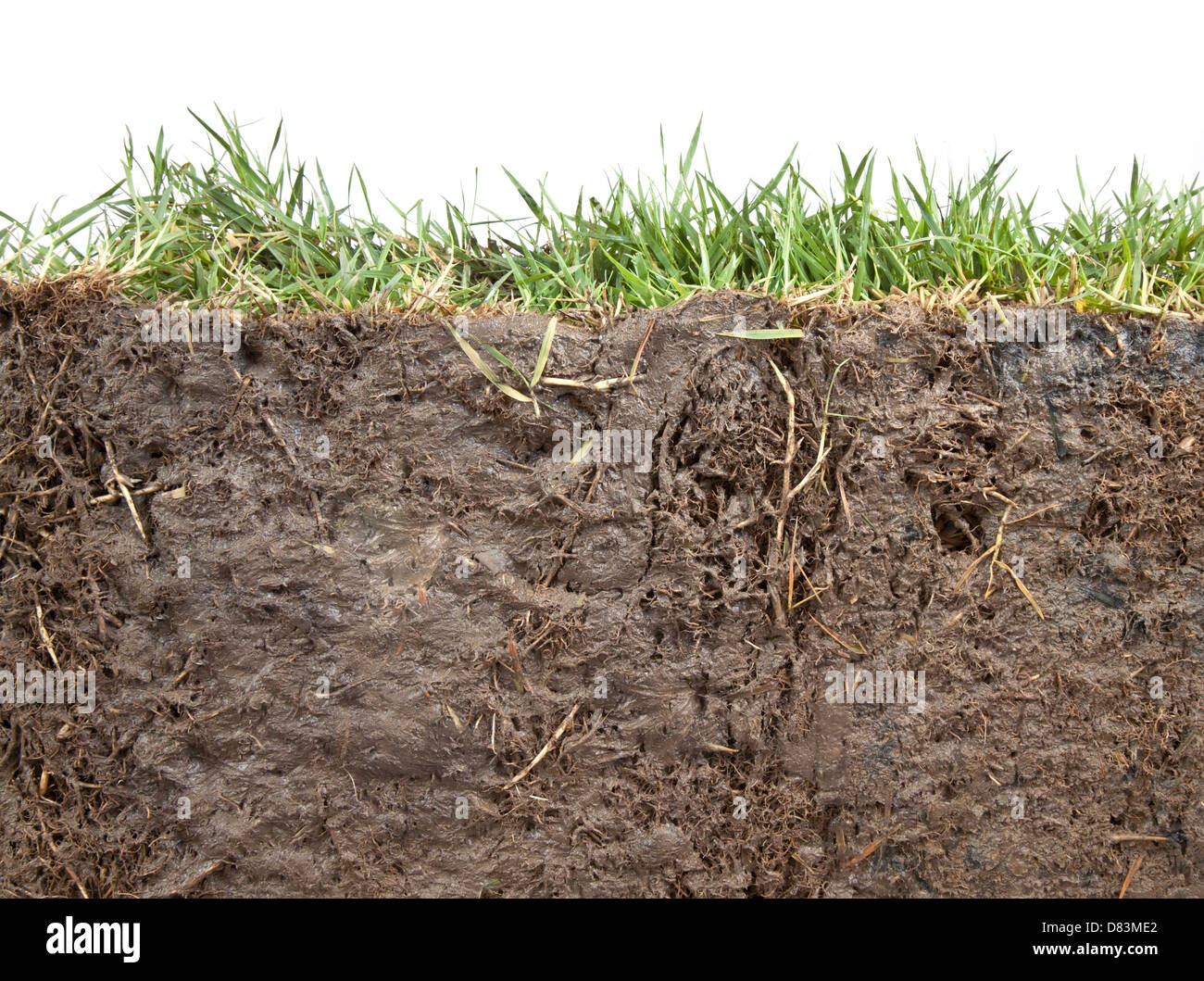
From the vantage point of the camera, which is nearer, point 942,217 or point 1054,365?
point 1054,365

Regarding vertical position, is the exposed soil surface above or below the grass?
below

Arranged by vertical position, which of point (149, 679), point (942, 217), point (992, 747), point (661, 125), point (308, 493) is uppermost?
point (661, 125)

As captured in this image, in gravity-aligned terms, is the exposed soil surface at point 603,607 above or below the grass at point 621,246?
below

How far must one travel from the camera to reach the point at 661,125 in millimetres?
2299

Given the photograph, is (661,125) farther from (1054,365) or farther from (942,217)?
(1054,365)

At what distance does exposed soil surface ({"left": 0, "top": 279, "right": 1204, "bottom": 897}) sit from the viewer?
6.45 ft

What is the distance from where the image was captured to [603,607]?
Answer: 197 centimetres

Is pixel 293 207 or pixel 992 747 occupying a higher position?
pixel 293 207

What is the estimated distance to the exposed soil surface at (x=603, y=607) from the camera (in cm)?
197

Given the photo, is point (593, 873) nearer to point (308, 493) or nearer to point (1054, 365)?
point (308, 493)

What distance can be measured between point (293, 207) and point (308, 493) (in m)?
0.93

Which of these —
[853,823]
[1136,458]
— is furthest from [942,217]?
[853,823]

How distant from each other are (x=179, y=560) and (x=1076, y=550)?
2.24 metres

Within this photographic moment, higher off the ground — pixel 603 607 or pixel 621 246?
pixel 621 246
